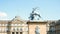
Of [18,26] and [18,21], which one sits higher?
[18,21]

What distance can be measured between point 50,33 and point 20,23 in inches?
515

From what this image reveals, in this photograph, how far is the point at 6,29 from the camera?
83375mm

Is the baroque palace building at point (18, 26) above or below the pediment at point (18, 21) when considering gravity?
below

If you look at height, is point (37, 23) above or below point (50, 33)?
above

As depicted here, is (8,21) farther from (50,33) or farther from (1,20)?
(50,33)

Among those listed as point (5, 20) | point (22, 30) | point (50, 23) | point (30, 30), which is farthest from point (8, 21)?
point (30, 30)

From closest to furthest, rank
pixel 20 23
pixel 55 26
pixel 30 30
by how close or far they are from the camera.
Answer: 1. pixel 30 30
2. pixel 20 23
3. pixel 55 26

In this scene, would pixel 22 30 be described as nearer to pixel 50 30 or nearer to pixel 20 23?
pixel 20 23

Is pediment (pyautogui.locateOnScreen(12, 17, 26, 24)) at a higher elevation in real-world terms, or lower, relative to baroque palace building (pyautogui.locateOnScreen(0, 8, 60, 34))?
higher

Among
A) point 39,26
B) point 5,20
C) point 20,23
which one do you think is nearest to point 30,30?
point 39,26

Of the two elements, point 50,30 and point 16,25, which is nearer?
point 16,25

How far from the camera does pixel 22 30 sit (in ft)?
275

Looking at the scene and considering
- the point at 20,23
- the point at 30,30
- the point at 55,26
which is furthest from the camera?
the point at 55,26

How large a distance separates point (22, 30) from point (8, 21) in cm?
721
